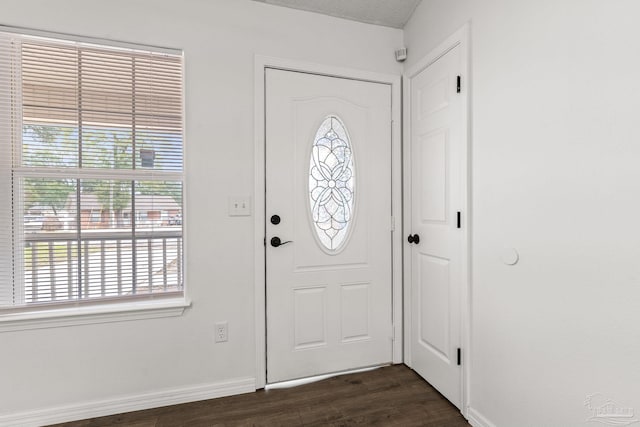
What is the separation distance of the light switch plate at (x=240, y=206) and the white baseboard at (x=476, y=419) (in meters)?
1.72

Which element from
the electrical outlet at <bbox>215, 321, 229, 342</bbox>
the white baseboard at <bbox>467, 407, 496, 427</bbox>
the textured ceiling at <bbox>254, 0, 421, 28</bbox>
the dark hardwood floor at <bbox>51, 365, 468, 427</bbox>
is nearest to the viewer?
the white baseboard at <bbox>467, 407, 496, 427</bbox>

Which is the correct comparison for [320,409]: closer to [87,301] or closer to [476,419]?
[476,419]

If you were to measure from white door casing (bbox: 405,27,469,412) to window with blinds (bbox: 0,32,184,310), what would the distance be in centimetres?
157

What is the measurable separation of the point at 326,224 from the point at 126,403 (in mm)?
1611

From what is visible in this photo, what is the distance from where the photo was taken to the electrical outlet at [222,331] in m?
2.00

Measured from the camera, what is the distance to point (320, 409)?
1.86 m

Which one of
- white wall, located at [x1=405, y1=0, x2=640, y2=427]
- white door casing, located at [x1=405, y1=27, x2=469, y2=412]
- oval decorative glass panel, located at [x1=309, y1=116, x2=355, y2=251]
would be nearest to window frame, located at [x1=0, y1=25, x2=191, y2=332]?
oval decorative glass panel, located at [x1=309, y1=116, x2=355, y2=251]

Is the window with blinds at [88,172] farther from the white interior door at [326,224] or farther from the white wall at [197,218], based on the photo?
the white interior door at [326,224]

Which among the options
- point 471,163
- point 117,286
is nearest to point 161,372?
point 117,286

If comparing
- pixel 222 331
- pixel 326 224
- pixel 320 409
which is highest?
pixel 326 224

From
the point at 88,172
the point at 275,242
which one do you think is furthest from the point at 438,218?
the point at 88,172

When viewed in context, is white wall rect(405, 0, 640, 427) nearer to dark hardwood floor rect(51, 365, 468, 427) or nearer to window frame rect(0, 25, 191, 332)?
dark hardwood floor rect(51, 365, 468, 427)

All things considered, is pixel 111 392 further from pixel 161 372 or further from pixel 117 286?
pixel 117 286

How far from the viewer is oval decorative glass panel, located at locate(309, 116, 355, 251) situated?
2203mm
